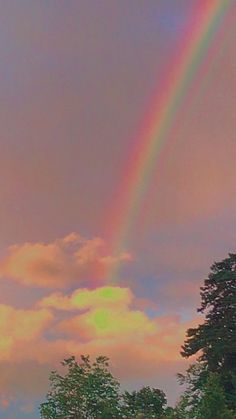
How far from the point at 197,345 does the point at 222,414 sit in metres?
25.5

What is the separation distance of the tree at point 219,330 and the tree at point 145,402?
17.0 feet

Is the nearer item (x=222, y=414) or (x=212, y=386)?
(x=222, y=414)

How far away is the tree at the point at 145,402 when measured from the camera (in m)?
55.0

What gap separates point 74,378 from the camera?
167 ft

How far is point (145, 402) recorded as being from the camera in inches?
2296

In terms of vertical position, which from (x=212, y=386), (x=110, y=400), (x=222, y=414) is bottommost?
(x=222, y=414)

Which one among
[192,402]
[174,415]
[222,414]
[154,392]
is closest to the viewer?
[222,414]

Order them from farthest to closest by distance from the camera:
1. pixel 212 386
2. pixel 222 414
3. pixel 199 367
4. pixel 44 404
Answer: pixel 199 367
pixel 44 404
pixel 212 386
pixel 222 414

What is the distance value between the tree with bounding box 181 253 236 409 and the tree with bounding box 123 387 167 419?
519cm

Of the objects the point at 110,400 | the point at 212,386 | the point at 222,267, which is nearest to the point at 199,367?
the point at 222,267

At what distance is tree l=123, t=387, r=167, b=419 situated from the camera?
180 feet

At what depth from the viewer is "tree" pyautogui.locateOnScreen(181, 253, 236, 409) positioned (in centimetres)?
5972

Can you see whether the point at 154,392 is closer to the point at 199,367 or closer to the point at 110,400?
the point at 199,367

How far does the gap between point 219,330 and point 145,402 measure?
31.9ft
